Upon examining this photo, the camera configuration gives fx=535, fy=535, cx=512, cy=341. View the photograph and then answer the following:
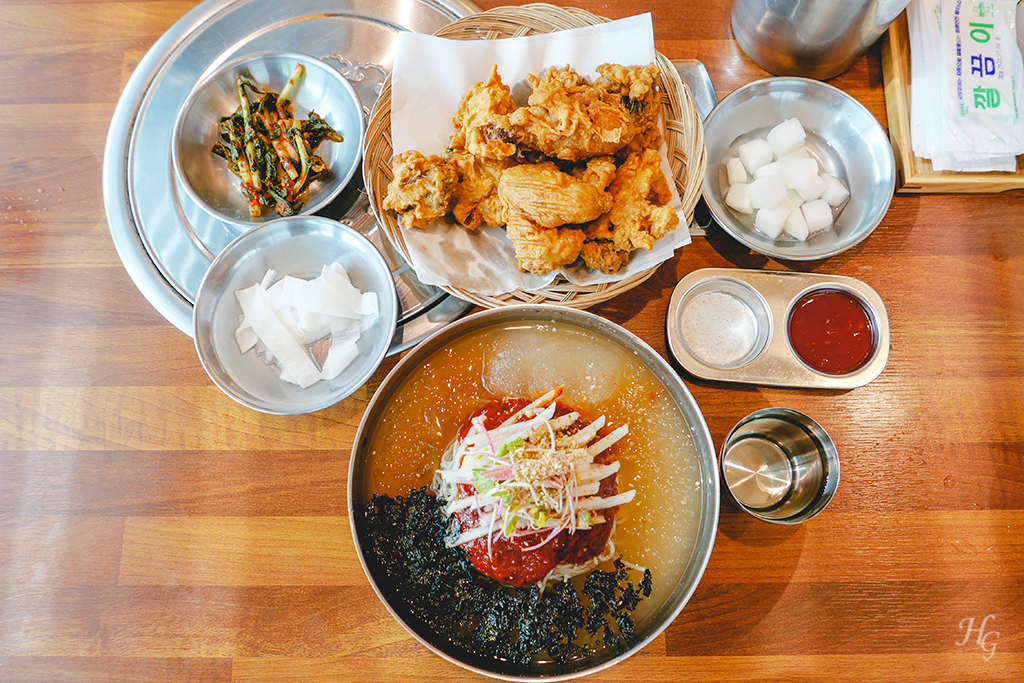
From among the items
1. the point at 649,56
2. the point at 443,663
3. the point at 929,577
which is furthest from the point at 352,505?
the point at 929,577

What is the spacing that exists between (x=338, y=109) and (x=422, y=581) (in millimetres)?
1572

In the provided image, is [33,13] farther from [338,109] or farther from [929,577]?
[929,577]

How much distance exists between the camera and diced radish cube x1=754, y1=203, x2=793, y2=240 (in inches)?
70.1

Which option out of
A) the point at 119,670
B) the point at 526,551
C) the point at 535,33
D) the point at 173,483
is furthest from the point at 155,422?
the point at 535,33

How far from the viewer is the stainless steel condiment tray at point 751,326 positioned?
1.76 m

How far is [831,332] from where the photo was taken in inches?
70.8

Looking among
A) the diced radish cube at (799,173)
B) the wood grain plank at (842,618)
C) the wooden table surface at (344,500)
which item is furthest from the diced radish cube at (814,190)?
the wood grain plank at (842,618)

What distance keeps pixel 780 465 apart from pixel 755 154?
1061 millimetres

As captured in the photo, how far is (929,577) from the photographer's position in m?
1.81

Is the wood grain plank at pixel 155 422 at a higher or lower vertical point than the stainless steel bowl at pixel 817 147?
lower

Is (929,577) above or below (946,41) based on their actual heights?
below

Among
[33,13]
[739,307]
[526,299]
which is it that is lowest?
[739,307]

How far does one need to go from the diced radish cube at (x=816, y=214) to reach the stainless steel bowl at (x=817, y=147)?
41 mm

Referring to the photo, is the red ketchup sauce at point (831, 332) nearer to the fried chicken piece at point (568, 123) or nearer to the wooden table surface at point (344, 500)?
the wooden table surface at point (344, 500)
